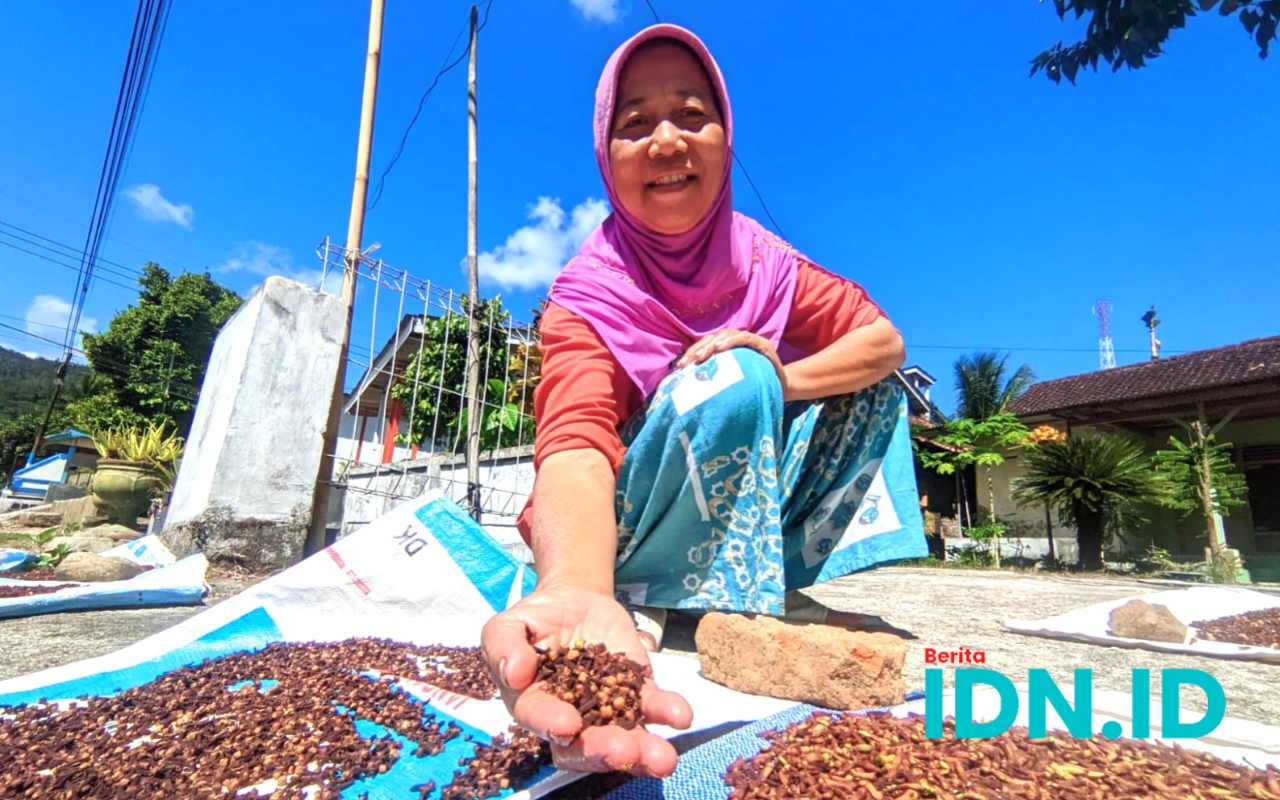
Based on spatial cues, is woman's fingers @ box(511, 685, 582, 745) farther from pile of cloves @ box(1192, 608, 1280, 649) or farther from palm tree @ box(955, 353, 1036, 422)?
palm tree @ box(955, 353, 1036, 422)

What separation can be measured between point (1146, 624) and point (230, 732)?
222 centimetres

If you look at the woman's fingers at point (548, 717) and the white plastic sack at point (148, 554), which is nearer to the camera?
the woman's fingers at point (548, 717)

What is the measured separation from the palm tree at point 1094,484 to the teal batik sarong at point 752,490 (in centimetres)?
903

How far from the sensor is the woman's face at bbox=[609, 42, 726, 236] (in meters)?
1.53

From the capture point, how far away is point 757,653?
1.25 m

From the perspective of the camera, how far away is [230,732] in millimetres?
1055

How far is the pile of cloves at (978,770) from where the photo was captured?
2.62ft

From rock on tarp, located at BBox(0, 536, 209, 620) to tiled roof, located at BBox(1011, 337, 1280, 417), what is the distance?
11870mm

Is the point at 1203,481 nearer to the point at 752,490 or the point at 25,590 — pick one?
the point at 752,490

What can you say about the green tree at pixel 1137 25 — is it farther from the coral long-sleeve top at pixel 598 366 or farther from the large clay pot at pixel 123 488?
the large clay pot at pixel 123 488

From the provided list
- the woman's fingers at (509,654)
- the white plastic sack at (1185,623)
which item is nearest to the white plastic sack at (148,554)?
the woman's fingers at (509,654)

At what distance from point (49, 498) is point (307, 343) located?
1045 cm

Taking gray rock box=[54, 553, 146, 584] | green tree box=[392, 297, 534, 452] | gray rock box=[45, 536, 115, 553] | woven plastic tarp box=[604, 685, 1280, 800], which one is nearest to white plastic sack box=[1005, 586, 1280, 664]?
woven plastic tarp box=[604, 685, 1280, 800]

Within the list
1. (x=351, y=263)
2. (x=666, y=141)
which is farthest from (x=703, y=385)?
(x=351, y=263)
